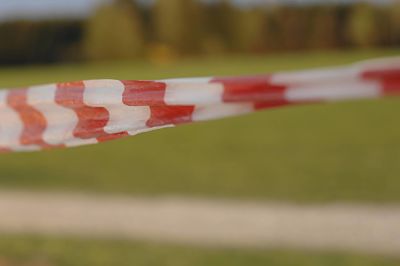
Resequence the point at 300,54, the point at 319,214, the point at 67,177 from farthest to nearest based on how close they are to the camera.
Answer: the point at 300,54 < the point at 67,177 < the point at 319,214

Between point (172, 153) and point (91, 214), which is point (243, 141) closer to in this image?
point (172, 153)

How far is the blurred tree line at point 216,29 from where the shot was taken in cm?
3625

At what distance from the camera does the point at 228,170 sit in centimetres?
1077

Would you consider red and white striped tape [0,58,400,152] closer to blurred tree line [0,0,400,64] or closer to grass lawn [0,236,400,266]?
grass lawn [0,236,400,266]

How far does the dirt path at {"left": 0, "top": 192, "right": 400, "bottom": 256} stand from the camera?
22.1 ft

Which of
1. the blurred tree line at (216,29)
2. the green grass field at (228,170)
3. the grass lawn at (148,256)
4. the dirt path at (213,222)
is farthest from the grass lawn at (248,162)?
the blurred tree line at (216,29)

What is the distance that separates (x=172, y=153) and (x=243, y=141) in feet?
5.38

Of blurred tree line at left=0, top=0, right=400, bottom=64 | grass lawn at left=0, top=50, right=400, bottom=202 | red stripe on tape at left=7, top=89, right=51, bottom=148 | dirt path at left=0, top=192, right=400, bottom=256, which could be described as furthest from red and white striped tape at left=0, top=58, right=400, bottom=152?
blurred tree line at left=0, top=0, right=400, bottom=64

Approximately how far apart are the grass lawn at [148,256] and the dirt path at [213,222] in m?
0.19

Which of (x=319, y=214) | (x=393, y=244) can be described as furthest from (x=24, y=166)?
(x=393, y=244)

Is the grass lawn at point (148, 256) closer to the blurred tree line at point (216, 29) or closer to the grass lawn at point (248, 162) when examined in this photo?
the grass lawn at point (248, 162)

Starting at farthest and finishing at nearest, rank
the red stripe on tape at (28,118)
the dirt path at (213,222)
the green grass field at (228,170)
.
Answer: the dirt path at (213,222) < the green grass field at (228,170) < the red stripe on tape at (28,118)

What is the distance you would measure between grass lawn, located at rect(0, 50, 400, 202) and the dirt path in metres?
0.50

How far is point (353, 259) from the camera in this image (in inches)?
240
